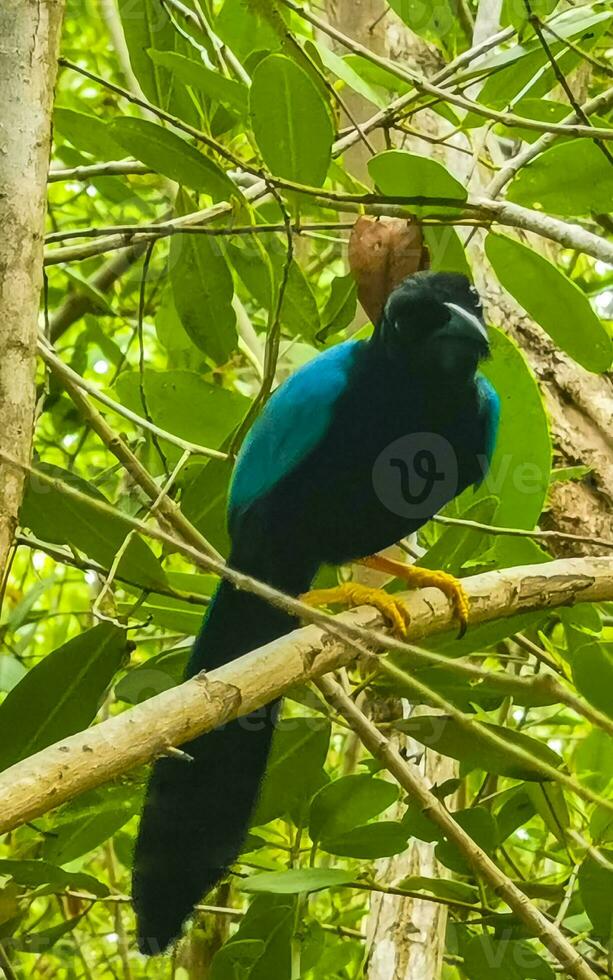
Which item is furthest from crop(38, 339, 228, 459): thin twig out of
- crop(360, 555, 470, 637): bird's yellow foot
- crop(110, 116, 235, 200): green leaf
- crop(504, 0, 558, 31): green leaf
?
crop(504, 0, 558, 31): green leaf

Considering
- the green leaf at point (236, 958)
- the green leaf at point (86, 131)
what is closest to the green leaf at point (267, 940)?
the green leaf at point (236, 958)

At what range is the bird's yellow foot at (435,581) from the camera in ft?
6.97

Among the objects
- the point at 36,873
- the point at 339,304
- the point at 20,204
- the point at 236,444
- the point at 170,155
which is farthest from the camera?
the point at 339,304

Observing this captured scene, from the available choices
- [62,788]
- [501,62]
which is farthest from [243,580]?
[501,62]

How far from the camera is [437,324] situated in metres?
2.38

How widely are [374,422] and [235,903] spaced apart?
1629 mm

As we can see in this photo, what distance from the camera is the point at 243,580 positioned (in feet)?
4.57

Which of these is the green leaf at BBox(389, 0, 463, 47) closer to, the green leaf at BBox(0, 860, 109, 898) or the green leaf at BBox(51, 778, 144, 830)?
the green leaf at BBox(51, 778, 144, 830)

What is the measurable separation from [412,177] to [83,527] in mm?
824

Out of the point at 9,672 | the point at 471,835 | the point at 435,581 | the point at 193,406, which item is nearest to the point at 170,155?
the point at 193,406

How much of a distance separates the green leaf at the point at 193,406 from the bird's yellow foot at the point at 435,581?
48 cm

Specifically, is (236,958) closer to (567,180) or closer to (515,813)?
(515,813)

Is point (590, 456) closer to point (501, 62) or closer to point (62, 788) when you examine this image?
point (501, 62)

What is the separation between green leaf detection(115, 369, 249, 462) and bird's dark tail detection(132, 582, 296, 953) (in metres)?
0.33
